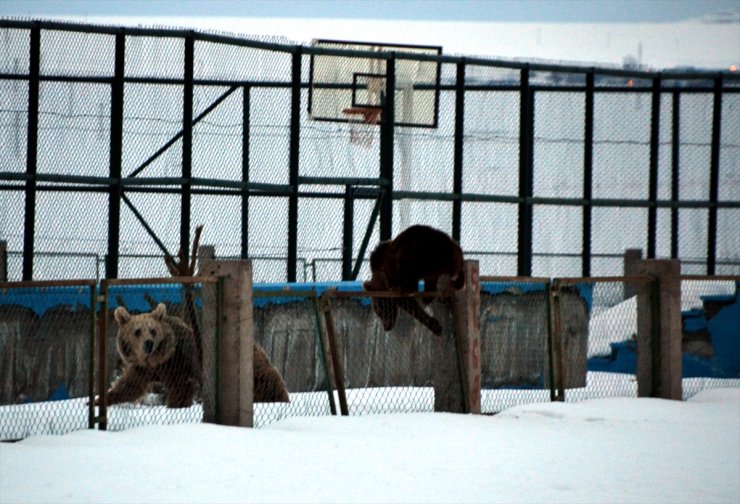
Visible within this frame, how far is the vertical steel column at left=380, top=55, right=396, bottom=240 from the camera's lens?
48.6 feet

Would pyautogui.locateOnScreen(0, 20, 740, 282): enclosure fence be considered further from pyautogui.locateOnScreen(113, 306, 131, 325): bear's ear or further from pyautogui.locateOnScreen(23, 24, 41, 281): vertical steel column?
pyautogui.locateOnScreen(113, 306, 131, 325): bear's ear

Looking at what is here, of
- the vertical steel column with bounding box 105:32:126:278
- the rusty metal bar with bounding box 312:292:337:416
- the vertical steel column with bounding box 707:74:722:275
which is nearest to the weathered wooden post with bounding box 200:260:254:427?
the rusty metal bar with bounding box 312:292:337:416

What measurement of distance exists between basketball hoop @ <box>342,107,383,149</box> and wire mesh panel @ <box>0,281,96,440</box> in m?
4.96

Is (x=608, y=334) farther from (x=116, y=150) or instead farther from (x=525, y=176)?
(x=116, y=150)

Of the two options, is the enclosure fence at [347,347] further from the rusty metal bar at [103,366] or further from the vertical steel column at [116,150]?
the vertical steel column at [116,150]

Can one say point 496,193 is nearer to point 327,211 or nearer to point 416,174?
point 416,174

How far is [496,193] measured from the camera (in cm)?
1554

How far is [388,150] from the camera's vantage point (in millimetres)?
14859

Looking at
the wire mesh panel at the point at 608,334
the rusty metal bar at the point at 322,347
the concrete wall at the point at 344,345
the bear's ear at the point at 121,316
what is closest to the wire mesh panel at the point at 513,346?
the concrete wall at the point at 344,345

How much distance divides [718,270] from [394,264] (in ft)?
22.3

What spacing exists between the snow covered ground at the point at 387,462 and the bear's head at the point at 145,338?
1348 mm

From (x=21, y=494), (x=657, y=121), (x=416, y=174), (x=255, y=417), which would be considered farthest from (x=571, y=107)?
(x=21, y=494)

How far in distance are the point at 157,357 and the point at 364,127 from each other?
5846 mm

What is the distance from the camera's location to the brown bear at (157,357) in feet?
33.9
